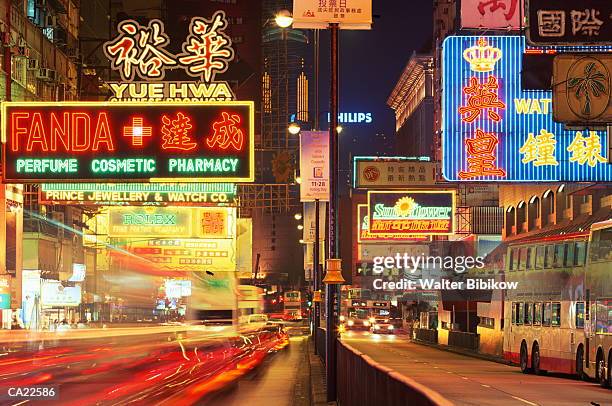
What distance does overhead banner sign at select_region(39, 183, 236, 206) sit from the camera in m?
40.2

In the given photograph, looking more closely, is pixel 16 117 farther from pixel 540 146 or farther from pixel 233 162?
pixel 540 146

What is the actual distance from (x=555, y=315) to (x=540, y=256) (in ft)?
6.85

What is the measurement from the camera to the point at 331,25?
2316 cm

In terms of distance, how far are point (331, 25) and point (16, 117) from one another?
9017 millimetres

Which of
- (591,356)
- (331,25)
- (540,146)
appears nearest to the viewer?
(331,25)

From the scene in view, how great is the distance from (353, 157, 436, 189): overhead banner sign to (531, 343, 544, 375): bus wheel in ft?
108

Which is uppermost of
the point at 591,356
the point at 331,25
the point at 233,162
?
the point at 331,25

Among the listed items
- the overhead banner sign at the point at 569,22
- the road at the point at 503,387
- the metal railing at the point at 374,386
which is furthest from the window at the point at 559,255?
the overhead banner sign at the point at 569,22

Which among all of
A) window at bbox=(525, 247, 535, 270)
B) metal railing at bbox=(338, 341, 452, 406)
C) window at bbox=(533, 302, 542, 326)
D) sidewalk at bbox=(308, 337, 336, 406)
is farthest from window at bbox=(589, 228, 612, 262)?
metal railing at bbox=(338, 341, 452, 406)

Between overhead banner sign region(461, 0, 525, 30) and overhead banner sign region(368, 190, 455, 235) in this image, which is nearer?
overhead banner sign region(461, 0, 525, 30)

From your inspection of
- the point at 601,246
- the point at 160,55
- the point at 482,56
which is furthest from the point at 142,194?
the point at 601,246

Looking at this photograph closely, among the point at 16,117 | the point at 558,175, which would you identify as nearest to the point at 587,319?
the point at 558,175

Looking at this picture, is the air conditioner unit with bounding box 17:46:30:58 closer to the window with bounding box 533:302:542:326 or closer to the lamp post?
the window with bounding box 533:302:542:326

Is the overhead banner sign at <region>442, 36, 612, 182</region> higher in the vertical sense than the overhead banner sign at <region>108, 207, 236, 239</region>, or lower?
higher
